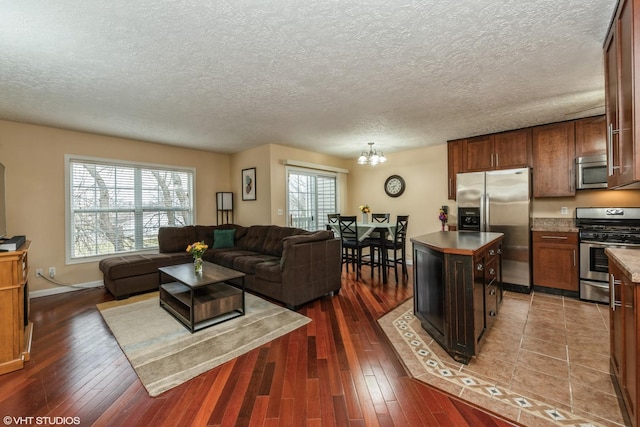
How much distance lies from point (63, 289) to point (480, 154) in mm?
6928

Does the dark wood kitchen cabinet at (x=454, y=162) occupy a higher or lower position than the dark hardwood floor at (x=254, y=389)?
higher

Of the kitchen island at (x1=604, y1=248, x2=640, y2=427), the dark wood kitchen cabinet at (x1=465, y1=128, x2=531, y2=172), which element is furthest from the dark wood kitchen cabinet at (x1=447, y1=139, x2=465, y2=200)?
the kitchen island at (x1=604, y1=248, x2=640, y2=427)

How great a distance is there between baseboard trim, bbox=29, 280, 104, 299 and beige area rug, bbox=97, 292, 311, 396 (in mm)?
1104

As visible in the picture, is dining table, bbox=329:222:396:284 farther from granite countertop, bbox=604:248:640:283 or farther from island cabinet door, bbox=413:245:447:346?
granite countertop, bbox=604:248:640:283

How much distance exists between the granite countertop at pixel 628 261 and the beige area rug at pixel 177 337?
2515 millimetres

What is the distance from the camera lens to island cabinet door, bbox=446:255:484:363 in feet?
6.93

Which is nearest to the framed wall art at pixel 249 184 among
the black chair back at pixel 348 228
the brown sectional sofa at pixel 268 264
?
the brown sectional sofa at pixel 268 264

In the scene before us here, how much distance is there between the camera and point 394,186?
5.95 meters

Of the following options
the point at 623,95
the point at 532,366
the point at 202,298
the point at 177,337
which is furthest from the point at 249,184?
the point at 623,95

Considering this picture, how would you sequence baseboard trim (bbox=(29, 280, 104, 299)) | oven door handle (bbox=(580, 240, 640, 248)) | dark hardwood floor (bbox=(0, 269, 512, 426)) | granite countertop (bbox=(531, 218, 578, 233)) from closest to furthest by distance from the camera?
dark hardwood floor (bbox=(0, 269, 512, 426))
oven door handle (bbox=(580, 240, 640, 248))
granite countertop (bbox=(531, 218, 578, 233))
baseboard trim (bbox=(29, 280, 104, 299))

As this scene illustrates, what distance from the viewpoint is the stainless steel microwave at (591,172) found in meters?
3.60

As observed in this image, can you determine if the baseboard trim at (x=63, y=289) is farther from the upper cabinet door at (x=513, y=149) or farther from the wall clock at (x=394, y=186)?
the upper cabinet door at (x=513, y=149)

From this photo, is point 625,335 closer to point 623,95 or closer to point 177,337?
point 623,95

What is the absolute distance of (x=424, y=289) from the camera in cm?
270
